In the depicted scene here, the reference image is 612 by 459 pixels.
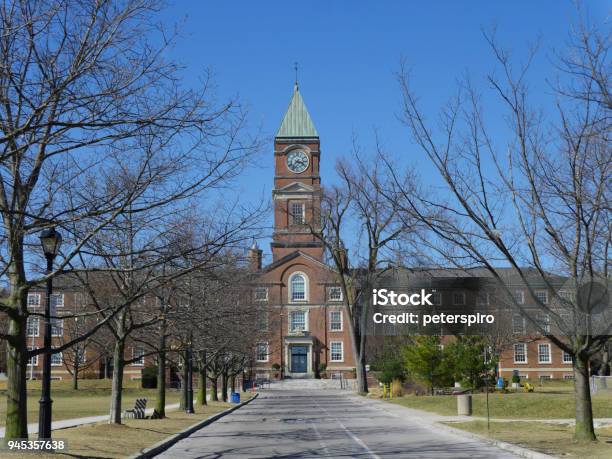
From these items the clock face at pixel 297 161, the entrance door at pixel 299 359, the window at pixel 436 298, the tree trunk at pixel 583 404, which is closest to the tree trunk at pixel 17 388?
the tree trunk at pixel 583 404

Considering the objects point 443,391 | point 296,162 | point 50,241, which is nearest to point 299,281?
point 296,162

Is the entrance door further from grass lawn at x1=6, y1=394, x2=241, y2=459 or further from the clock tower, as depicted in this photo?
grass lawn at x1=6, y1=394, x2=241, y2=459

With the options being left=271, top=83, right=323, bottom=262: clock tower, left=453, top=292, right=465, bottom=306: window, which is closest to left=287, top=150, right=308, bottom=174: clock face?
left=271, top=83, right=323, bottom=262: clock tower

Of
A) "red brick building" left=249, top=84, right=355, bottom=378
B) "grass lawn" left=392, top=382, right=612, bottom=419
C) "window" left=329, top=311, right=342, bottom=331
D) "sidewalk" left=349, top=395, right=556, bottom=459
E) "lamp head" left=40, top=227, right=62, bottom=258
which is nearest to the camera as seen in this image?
"lamp head" left=40, top=227, right=62, bottom=258

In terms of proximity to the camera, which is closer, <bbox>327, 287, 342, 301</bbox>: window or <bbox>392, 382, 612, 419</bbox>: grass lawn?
<bbox>392, 382, 612, 419</bbox>: grass lawn

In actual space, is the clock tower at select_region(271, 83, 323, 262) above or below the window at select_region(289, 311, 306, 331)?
above

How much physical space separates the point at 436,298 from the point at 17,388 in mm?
31344

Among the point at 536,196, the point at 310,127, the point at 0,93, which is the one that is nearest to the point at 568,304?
the point at 536,196

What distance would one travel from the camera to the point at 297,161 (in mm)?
98688

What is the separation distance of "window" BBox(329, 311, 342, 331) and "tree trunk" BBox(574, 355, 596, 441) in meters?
77.0

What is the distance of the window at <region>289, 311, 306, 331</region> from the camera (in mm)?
94000

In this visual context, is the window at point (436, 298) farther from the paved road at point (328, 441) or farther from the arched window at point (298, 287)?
the arched window at point (298, 287)

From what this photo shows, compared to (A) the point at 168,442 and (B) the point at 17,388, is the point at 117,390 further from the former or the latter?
(B) the point at 17,388

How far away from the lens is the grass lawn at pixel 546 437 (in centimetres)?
1579
